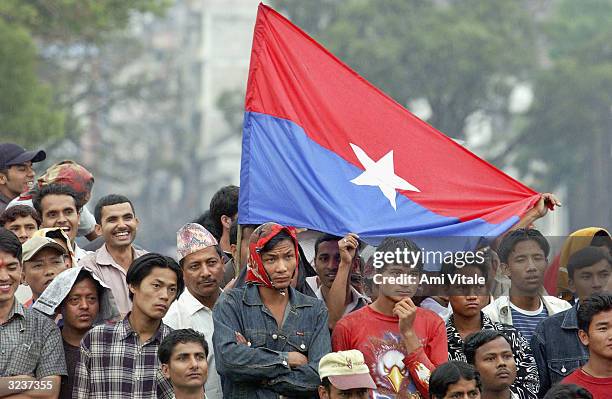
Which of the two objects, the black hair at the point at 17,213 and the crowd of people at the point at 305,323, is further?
the black hair at the point at 17,213

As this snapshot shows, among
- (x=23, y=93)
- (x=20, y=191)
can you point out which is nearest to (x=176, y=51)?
(x=23, y=93)

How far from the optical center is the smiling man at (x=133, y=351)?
25.9ft

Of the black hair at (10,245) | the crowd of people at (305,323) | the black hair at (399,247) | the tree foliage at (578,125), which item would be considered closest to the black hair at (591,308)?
the crowd of people at (305,323)

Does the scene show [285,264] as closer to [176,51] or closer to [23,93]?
[23,93]

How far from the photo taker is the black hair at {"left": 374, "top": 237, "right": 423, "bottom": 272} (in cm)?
831

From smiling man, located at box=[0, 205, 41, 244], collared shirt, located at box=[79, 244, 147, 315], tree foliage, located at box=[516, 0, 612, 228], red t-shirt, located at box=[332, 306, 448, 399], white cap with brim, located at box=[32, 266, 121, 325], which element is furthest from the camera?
tree foliage, located at box=[516, 0, 612, 228]

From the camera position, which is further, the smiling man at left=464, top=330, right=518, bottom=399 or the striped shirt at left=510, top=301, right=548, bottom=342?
the striped shirt at left=510, top=301, right=548, bottom=342

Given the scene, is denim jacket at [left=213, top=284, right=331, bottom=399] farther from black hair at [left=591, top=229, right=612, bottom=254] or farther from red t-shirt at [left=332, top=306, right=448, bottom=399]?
black hair at [left=591, top=229, right=612, bottom=254]

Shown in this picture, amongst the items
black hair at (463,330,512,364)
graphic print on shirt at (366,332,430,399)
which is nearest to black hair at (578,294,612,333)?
black hair at (463,330,512,364)

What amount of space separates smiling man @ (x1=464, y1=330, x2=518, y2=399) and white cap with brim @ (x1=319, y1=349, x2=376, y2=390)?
2.40 feet

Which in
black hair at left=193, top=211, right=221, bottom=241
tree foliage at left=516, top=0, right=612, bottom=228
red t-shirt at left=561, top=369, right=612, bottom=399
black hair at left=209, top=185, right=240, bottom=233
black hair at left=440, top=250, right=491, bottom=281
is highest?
tree foliage at left=516, top=0, right=612, bottom=228

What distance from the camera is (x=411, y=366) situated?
7871mm

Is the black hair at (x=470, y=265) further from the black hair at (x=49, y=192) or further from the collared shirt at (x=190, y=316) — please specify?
the black hair at (x=49, y=192)

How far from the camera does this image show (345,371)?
757cm
